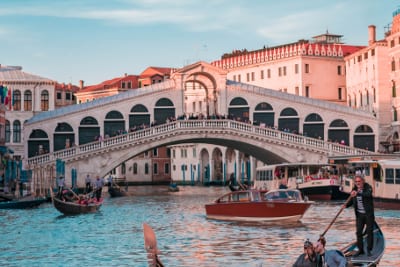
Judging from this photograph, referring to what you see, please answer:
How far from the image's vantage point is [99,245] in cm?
2245

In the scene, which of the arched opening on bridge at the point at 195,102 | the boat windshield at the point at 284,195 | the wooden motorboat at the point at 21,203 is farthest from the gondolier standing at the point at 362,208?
the arched opening on bridge at the point at 195,102

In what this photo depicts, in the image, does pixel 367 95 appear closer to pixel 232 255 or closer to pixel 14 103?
pixel 14 103

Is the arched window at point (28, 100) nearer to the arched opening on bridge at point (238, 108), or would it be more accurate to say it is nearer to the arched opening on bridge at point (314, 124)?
the arched opening on bridge at point (238, 108)

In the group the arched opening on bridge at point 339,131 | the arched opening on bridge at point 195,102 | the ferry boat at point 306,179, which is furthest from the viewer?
the arched opening on bridge at point 195,102

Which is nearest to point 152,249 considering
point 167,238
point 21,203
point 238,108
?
point 167,238

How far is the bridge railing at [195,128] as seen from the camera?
45750 mm

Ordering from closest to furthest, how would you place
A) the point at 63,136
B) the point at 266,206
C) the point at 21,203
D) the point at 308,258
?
1. the point at 308,258
2. the point at 266,206
3. the point at 21,203
4. the point at 63,136

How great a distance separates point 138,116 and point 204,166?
23268 mm

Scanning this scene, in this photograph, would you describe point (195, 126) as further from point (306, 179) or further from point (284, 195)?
point (284, 195)

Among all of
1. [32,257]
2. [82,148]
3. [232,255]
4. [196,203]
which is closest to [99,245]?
[32,257]

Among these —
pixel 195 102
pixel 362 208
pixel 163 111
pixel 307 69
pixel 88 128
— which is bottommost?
pixel 362 208

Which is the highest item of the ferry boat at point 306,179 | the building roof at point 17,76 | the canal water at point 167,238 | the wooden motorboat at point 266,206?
the building roof at point 17,76

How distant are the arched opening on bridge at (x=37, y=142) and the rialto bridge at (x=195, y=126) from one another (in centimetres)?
5

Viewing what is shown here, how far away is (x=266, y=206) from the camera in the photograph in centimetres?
2639
